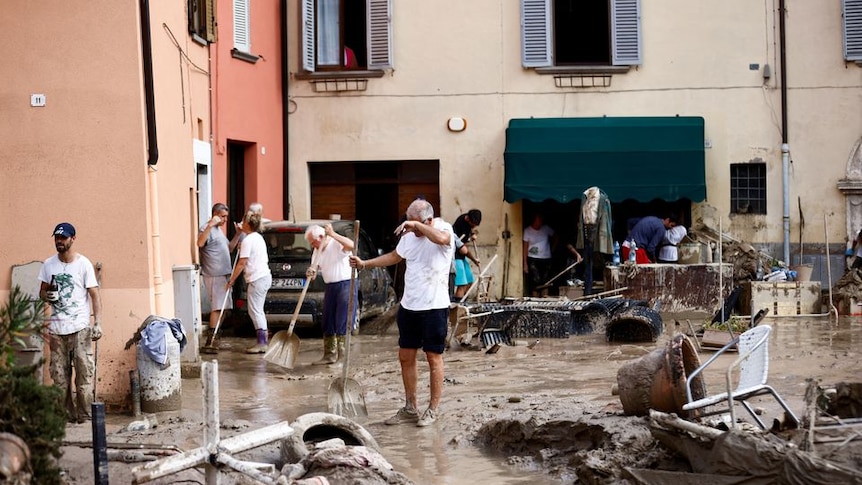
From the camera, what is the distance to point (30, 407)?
5641 mm

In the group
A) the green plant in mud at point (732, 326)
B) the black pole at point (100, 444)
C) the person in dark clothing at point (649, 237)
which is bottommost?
the green plant in mud at point (732, 326)

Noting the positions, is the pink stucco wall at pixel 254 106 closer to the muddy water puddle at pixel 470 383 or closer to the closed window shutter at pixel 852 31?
the muddy water puddle at pixel 470 383

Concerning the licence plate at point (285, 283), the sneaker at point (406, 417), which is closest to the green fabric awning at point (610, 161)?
the licence plate at point (285, 283)

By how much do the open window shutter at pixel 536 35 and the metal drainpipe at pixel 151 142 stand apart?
1102cm

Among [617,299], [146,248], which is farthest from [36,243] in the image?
[617,299]

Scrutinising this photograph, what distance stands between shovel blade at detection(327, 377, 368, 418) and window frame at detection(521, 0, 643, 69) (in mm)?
11765

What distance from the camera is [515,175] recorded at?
68.4ft

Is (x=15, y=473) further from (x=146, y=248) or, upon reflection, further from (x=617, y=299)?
(x=617, y=299)

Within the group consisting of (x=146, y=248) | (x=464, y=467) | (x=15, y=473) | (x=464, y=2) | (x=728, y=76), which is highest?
(x=464, y=2)

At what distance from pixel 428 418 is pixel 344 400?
84 cm

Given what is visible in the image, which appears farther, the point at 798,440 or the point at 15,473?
the point at 798,440

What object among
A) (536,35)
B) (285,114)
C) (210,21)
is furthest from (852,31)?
(210,21)

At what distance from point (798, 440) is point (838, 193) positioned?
1506 centimetres

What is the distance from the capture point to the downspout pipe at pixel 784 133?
21.1 metres
